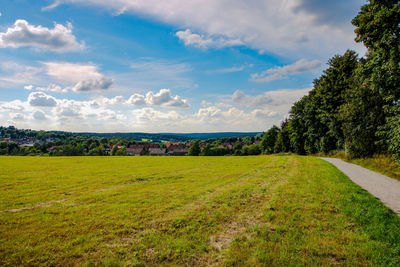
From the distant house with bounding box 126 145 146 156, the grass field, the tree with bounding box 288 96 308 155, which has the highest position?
the tree with bounding box 288 96 308 155

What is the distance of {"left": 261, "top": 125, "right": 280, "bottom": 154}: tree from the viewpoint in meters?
72.5

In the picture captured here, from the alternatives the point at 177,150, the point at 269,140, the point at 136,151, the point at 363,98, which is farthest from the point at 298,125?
the point at 136,151

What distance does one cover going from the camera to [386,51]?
1345 centimetres

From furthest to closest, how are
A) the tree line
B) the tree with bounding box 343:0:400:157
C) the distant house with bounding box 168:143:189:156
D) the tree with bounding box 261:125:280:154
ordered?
the distant house with bounding box 168:143:189:156
the tree with bounding box 261:125:280:154
the tree line
the tree with bounding box 343:0:400:157

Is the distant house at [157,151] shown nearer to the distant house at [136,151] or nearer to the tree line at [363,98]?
the distant house at [136,151]

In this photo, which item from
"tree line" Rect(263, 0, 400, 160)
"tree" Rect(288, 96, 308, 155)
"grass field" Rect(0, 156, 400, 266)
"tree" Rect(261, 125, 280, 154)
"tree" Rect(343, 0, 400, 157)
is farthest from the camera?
"tree" Rect(261, 125, 280, 154)

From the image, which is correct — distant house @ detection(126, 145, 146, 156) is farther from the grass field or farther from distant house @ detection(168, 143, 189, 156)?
the grass field

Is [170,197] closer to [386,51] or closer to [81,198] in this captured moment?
[81,198]

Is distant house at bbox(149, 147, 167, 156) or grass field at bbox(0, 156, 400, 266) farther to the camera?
distant house at bbox(149, 147, 167, 156)

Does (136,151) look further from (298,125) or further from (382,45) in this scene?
(382,45)

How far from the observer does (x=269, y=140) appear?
239ft

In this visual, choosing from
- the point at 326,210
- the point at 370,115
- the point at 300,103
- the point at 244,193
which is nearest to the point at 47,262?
the point at 244,193

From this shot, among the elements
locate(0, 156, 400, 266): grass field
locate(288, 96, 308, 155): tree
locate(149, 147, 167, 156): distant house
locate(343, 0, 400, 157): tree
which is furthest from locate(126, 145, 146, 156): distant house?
locate(343, 0, 400, 157): tree

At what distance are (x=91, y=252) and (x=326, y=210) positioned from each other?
772cm
